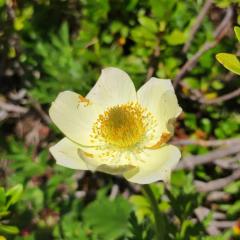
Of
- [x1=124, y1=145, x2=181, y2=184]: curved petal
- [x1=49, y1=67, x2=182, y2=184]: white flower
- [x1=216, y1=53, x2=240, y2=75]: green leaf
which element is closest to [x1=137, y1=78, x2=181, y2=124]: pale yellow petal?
[x1=49, y1=67, x2=182, y2=184]: white flower

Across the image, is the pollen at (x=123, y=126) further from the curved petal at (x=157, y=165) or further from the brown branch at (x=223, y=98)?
the brown branch at (x=223, y=98)

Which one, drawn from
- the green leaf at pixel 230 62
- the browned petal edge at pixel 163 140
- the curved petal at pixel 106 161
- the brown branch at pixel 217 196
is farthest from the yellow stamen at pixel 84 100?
the brown branch at pixel 217 196

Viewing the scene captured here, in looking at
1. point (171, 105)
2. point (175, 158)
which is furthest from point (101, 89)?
point (175, 158)

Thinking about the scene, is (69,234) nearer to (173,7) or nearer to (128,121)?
(128,121)

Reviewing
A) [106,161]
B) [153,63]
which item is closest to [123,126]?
[106,161]

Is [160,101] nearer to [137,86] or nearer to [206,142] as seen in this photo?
[137,86]

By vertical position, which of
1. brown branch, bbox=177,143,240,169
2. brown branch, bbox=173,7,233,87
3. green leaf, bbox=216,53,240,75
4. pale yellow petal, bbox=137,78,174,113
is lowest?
brown branch, bbox=177,143,240,169

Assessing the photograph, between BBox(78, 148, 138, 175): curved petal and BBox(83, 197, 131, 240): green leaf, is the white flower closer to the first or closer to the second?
BBox(78, 148, 138, 175): curved petal
